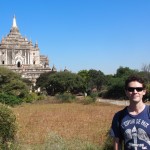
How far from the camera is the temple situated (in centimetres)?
6775

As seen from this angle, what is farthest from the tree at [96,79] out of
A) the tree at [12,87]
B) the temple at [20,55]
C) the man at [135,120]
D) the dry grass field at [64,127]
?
the man at [135,120]

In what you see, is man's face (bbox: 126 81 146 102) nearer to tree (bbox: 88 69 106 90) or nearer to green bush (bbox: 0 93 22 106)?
green bush (bbox: 0 93 22 106)

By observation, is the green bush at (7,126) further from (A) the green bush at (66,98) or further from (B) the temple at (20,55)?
(B) the temple at (20,55)

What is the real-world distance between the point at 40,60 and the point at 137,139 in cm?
7255

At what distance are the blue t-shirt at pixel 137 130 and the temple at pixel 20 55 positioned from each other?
207 ft

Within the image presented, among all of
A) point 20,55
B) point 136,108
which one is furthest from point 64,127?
point 20,55

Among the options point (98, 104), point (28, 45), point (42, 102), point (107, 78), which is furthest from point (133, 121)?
point (28, 45)

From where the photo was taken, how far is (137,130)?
407 cm

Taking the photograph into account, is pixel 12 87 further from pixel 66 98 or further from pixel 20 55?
pixel 20 55

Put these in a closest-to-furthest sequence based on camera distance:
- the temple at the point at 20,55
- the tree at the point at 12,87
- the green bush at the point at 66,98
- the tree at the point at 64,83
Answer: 1. the tree at the point at 12,87
2. the green bush at the point at 66,98
3. the tree at the point at 64,83
4. the temple at the point at 20,55

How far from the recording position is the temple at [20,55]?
2667 inches

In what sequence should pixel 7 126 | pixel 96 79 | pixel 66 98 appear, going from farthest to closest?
1. pixel 96 79
2. pixel 66 98
3. pixel 7 126

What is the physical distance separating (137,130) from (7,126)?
698 cm

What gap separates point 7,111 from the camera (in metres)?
10.8
